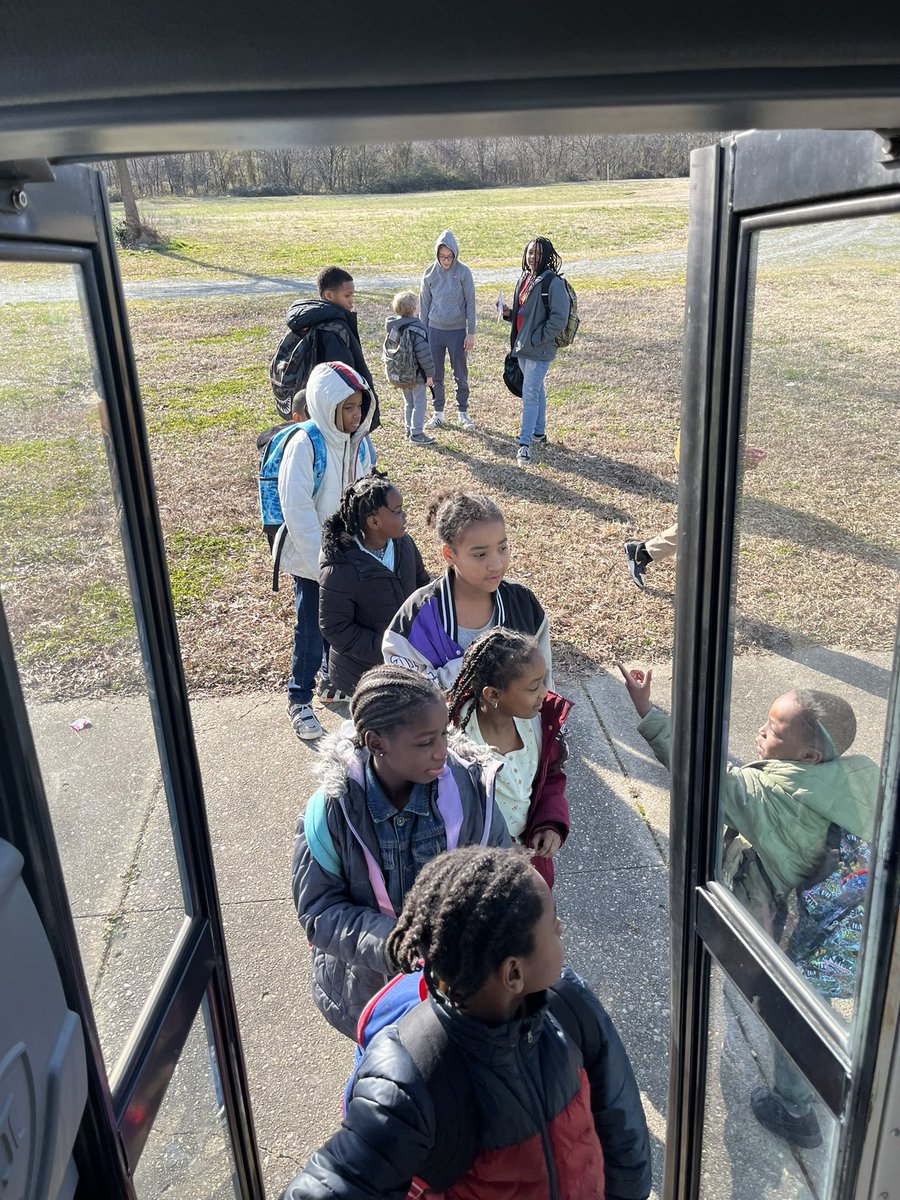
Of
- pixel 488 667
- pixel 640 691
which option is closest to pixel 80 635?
pixel 488 667

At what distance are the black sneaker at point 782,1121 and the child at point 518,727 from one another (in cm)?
93

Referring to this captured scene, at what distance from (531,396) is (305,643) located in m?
Result: 5.27

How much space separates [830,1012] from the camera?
1502mm

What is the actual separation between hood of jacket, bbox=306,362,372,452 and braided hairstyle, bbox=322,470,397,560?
2.00 feet

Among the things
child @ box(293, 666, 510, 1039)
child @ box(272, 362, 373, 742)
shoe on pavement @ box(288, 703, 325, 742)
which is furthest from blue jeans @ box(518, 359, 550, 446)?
child @ box(293, 666, 510, 1039)

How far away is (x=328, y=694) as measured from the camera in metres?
5.25

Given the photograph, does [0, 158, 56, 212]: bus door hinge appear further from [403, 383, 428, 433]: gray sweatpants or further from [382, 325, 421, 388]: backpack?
[403, 383, 428, 433]: gray sweatpants

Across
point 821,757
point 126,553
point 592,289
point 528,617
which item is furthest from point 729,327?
point 592,289

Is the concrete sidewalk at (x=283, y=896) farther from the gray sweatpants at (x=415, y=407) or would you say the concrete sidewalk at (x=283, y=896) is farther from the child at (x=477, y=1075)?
the gray sweatpants at (x=415, y=407)

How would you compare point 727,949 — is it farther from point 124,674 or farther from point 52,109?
point 52,109

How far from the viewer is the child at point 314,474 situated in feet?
14.7

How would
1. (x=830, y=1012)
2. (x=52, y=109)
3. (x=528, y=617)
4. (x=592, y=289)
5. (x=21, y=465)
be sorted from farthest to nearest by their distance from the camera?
(x=592, y=289) → (x=528, y=617) → (x=830, y=1012) → (x=21, y=465) → (x=52, y=109)

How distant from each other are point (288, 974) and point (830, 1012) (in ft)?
7.41

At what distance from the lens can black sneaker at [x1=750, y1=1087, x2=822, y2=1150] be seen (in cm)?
161
